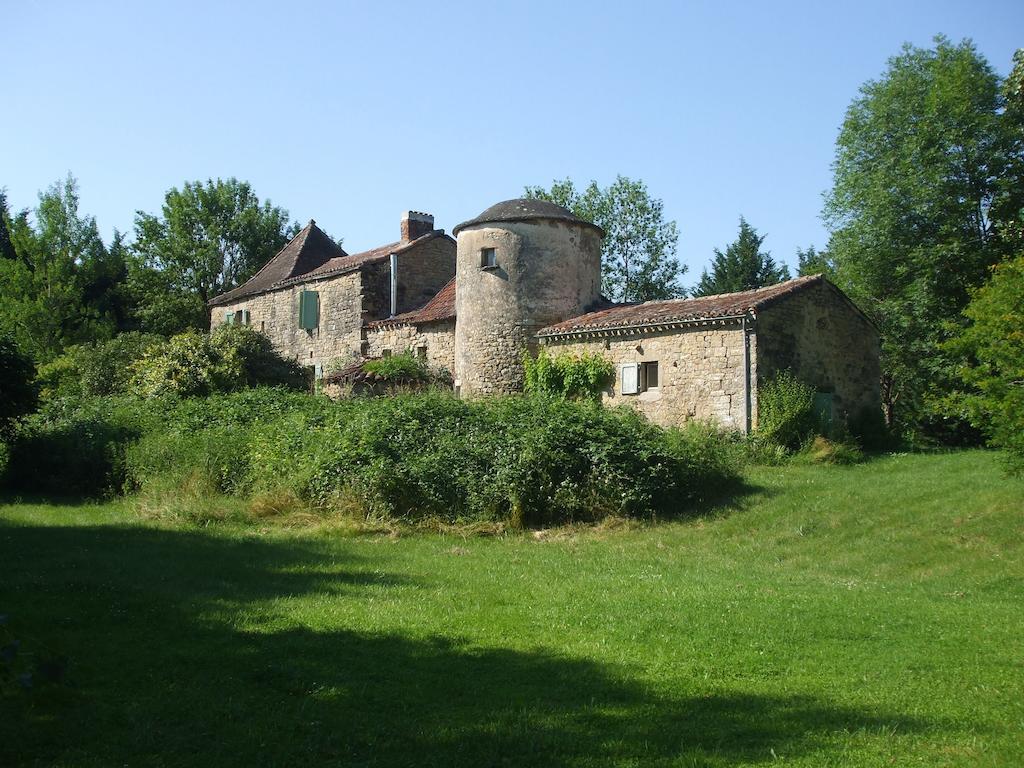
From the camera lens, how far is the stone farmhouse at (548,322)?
19.7 m

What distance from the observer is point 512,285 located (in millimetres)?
24234

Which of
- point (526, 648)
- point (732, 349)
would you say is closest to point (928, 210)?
point (732, 349)

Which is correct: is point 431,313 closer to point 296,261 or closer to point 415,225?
point 415,225

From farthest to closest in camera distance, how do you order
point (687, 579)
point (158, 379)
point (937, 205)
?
point (158, 379), point (937, 205), point (687, 579)

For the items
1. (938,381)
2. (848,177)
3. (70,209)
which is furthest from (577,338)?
(70,209)

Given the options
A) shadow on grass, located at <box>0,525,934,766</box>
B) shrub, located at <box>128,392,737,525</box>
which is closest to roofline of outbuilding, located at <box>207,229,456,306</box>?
shrub, located at <box>128,392,737,525</box>

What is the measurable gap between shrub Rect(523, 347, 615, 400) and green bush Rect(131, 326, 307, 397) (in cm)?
972

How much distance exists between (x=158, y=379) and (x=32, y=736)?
25.8 meters

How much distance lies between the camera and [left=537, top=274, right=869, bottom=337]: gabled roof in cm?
1940

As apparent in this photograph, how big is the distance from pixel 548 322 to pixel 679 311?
4.70 meters

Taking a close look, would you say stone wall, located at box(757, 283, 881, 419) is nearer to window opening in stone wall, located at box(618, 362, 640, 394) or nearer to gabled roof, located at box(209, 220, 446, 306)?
window opening in stone wall, located at box(618, 362, 640, 394)

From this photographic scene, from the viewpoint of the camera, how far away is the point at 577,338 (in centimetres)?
2259

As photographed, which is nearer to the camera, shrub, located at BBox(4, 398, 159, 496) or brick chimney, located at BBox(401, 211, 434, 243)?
shrub, located at BBox(4, 398, 159, 496)

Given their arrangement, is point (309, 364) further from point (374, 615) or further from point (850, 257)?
point (374, 615)
